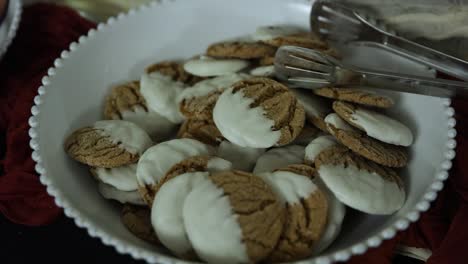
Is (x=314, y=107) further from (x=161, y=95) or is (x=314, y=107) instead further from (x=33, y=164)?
(x=33, y=164)

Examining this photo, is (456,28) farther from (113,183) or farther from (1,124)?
(1,124)

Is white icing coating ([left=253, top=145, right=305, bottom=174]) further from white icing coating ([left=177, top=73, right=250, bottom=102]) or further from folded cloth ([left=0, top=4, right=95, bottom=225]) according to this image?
folded cloth ([left=0, top=4, right=95, bottom=225])

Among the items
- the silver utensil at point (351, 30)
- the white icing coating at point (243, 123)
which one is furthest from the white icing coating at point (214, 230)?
the silver utensil at point (351, 30)

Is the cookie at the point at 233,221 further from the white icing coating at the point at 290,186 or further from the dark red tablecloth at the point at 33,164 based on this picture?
the dark red tablecloth at the point at 33,164

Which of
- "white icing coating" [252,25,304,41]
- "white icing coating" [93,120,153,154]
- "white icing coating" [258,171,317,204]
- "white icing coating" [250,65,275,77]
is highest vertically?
"white icing coating" [252,25,304,41]

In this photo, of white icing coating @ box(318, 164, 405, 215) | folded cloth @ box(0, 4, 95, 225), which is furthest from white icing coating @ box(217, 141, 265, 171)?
folded cloth @ box(0, 4, 95, 225)

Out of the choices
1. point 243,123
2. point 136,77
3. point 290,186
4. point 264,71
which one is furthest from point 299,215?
point 136,77

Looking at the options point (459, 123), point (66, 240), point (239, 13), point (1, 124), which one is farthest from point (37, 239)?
point (459, 123)
